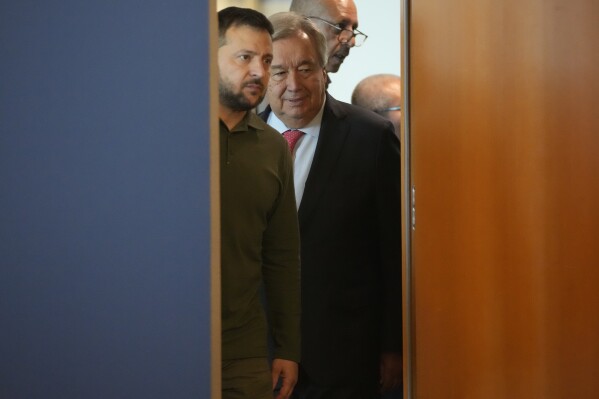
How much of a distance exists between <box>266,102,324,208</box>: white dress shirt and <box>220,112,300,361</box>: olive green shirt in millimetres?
398

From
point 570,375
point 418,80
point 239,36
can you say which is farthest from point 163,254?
point 570,375

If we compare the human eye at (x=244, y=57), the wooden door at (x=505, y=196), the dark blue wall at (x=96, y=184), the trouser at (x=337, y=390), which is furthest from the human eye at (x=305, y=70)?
the dark blue wall at (x=96, y=184)

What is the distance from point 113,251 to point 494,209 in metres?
1.51

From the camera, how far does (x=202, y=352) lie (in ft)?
6.56

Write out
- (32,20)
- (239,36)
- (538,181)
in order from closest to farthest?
(32,20), (239,36), (538,181)

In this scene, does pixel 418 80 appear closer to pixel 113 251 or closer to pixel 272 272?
pixel 272 272

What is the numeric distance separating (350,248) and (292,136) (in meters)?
0.41

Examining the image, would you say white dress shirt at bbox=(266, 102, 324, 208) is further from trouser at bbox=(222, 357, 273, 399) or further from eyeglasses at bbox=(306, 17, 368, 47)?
trouser at bbox=(222, 357, 273, 399)

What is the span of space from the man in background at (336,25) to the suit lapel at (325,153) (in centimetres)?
14

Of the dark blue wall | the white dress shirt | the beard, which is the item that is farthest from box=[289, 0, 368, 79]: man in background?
the dark blue wall

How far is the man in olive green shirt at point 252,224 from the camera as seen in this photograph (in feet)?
7.92

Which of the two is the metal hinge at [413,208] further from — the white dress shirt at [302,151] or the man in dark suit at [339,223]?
the white dress shirt at [302,151]

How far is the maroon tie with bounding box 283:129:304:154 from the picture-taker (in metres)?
3.01

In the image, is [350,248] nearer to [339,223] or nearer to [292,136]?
[339,223]
